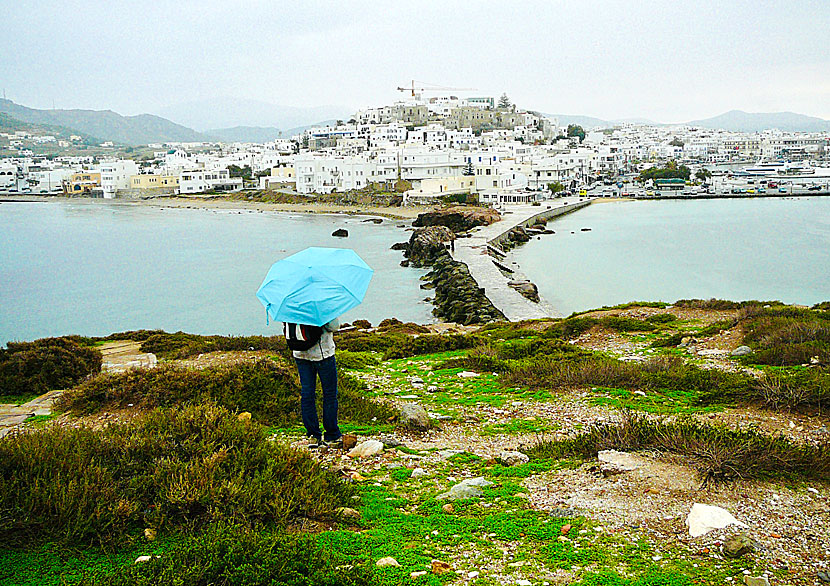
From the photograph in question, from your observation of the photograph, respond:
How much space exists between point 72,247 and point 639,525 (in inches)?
2193

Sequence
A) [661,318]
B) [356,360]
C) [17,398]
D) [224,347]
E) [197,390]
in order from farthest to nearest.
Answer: [661,318] → [356,360] → [224,347] → [17,398] → [197,390]

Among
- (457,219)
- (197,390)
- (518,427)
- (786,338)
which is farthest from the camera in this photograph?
(457,219)

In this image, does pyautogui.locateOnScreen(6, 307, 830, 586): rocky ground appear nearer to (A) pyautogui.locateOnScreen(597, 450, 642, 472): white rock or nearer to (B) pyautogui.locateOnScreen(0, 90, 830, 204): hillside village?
(A) pyautogui.locateOnScreen(597, 450, 642, 472): white rock

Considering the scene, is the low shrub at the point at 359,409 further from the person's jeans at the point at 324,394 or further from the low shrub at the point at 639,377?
the low shrub at the point at 639,377

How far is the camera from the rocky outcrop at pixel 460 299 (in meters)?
20.4

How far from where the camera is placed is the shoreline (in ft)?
224

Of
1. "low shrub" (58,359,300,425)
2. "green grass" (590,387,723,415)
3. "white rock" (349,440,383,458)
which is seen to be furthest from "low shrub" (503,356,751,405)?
"white rock" (349,440,383,458)

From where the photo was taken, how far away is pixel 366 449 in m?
4.96

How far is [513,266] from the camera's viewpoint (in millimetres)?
35000

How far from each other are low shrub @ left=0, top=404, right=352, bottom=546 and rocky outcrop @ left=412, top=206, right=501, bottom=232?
47199 mm

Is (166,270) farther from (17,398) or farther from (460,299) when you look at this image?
(17,398)

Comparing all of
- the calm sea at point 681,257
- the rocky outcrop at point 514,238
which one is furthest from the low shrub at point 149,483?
the rocky outcrop at point 514,238

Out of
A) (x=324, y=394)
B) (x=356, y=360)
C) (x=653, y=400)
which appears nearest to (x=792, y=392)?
(x=653, y=400)

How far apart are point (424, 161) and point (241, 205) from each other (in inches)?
971
